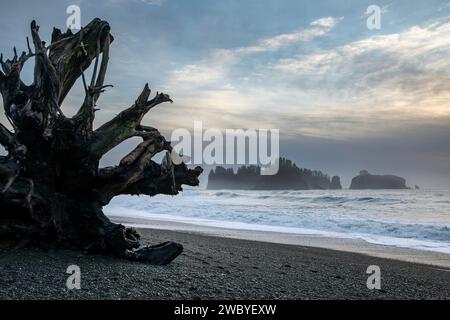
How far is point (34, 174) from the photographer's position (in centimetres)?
690

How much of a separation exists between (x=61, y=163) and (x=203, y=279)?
3222 millimetres

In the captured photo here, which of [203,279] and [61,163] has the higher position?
[61,163]

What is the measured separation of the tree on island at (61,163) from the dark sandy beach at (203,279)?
0.37m

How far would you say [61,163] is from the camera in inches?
280

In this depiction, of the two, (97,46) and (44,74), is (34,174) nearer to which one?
(44,74)

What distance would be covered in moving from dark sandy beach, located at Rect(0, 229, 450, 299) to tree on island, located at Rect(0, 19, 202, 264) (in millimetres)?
366

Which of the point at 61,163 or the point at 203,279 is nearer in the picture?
the point at 203,279

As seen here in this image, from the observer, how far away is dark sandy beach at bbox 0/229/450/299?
4.96 m

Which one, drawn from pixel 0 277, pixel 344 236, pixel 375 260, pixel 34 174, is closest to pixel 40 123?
pixel 34 174

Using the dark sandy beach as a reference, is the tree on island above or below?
above

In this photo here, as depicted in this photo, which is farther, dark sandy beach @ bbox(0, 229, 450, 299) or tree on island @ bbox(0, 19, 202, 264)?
tree on island @ bbox(0, 19, 202, 264)

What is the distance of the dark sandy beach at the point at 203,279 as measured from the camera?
4965 mm

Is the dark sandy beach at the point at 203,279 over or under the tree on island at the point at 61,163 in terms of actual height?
under

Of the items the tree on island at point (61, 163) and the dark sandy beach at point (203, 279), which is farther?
the tree on island at point (61, 163)
